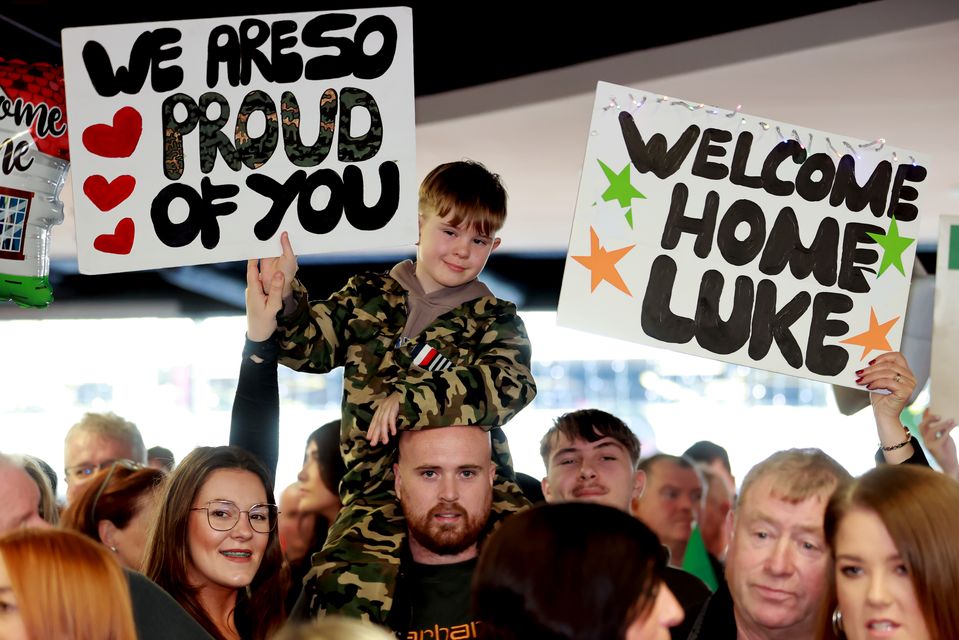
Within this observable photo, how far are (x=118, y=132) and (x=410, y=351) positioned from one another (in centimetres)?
89

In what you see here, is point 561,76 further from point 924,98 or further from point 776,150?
point 776,150

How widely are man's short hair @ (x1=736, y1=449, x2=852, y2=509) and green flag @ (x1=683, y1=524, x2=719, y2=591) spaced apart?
2.07 meters

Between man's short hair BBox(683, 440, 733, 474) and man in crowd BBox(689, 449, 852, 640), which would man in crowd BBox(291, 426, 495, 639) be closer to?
man in crowd BBox(689, 449, 852, 640)

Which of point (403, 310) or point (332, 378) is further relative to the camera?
point (332, 378)

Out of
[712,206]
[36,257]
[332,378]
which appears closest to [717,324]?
[712,206]

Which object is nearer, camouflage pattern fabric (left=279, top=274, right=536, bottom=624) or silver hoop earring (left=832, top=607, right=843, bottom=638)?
silver hoop earring (left=832, top=607, right=843, bottom=638)

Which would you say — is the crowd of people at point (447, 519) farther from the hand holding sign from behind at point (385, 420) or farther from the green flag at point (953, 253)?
the green flag at point (953, 253)

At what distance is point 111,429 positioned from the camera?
4461mm

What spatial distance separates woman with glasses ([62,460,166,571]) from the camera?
316 cm

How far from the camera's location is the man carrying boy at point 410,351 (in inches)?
111

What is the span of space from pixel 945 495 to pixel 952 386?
133 centimetres

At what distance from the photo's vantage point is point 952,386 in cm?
320

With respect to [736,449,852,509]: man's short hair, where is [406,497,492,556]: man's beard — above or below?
below

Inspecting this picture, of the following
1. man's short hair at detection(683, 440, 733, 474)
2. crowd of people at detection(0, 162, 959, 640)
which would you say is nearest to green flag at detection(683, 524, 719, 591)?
man's short hair at detection(683, 440, 733, 474)
